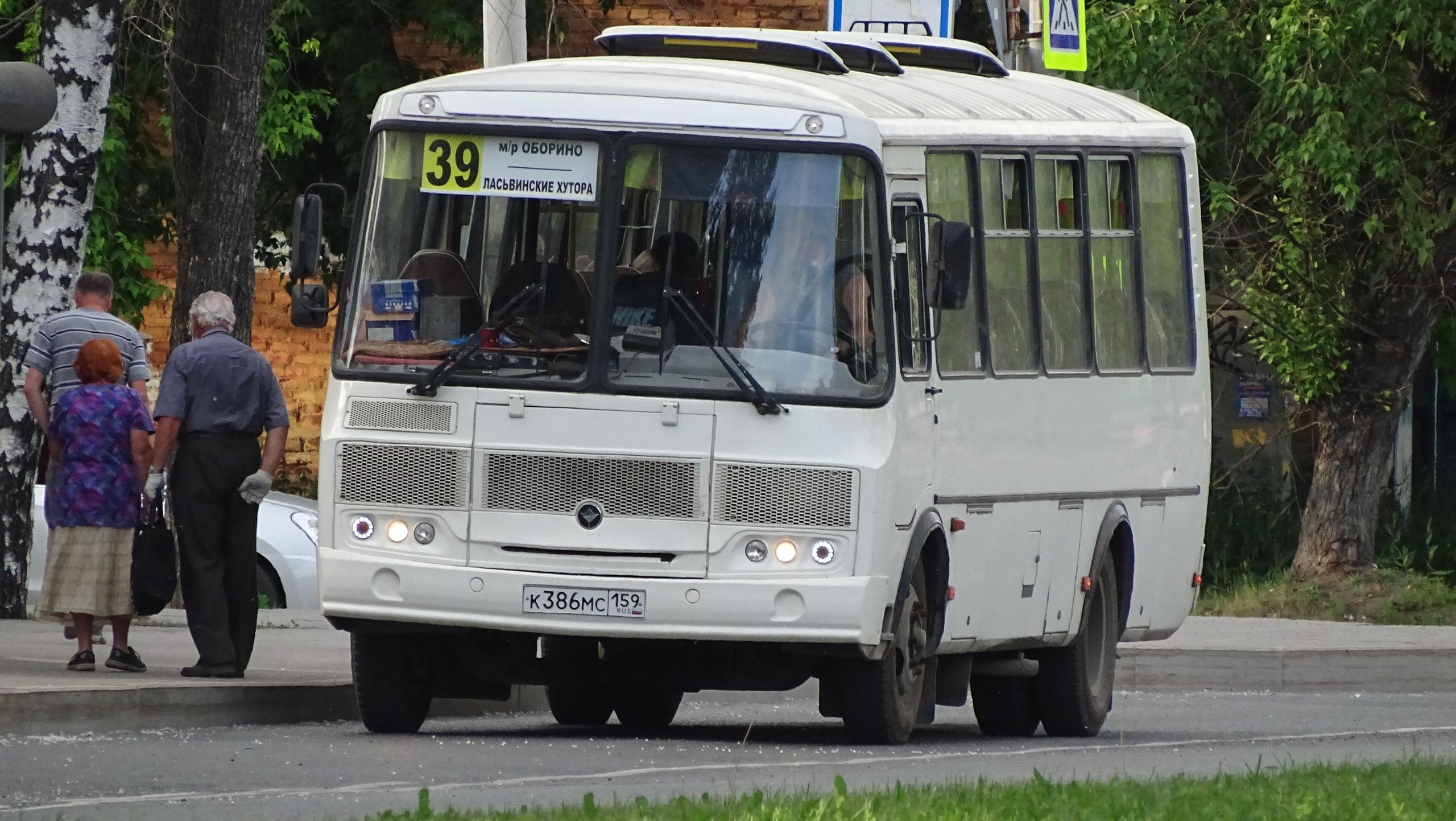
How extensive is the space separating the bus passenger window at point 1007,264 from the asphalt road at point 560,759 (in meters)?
1.76

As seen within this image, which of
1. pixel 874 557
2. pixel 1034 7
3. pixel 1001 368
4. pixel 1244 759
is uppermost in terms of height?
pixel 1034 7

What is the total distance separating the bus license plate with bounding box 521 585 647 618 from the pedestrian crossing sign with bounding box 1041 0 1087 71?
311 inches

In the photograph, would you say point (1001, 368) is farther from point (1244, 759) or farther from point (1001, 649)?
point (1244, 759)

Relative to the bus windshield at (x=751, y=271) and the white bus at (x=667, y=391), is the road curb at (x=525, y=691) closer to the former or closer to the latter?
the white bus at (x=667, y=391)

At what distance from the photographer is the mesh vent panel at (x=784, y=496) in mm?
11766

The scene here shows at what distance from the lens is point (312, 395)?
3089cm

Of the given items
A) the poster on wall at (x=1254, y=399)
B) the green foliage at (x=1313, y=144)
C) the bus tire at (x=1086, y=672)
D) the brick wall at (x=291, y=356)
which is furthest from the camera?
the brick wall at (x=291, y=356)

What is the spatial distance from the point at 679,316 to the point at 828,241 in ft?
2.22

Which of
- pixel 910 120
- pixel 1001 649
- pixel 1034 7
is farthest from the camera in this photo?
pixel 1034 7

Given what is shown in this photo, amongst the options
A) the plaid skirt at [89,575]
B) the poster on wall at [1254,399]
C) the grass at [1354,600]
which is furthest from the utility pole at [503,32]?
the poster on wall at [1254,399]

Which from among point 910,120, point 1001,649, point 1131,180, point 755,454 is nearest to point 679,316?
point 755,454

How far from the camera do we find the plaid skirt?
13.3 m

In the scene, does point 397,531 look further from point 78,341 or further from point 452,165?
point 78,341

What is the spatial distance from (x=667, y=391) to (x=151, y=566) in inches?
112
